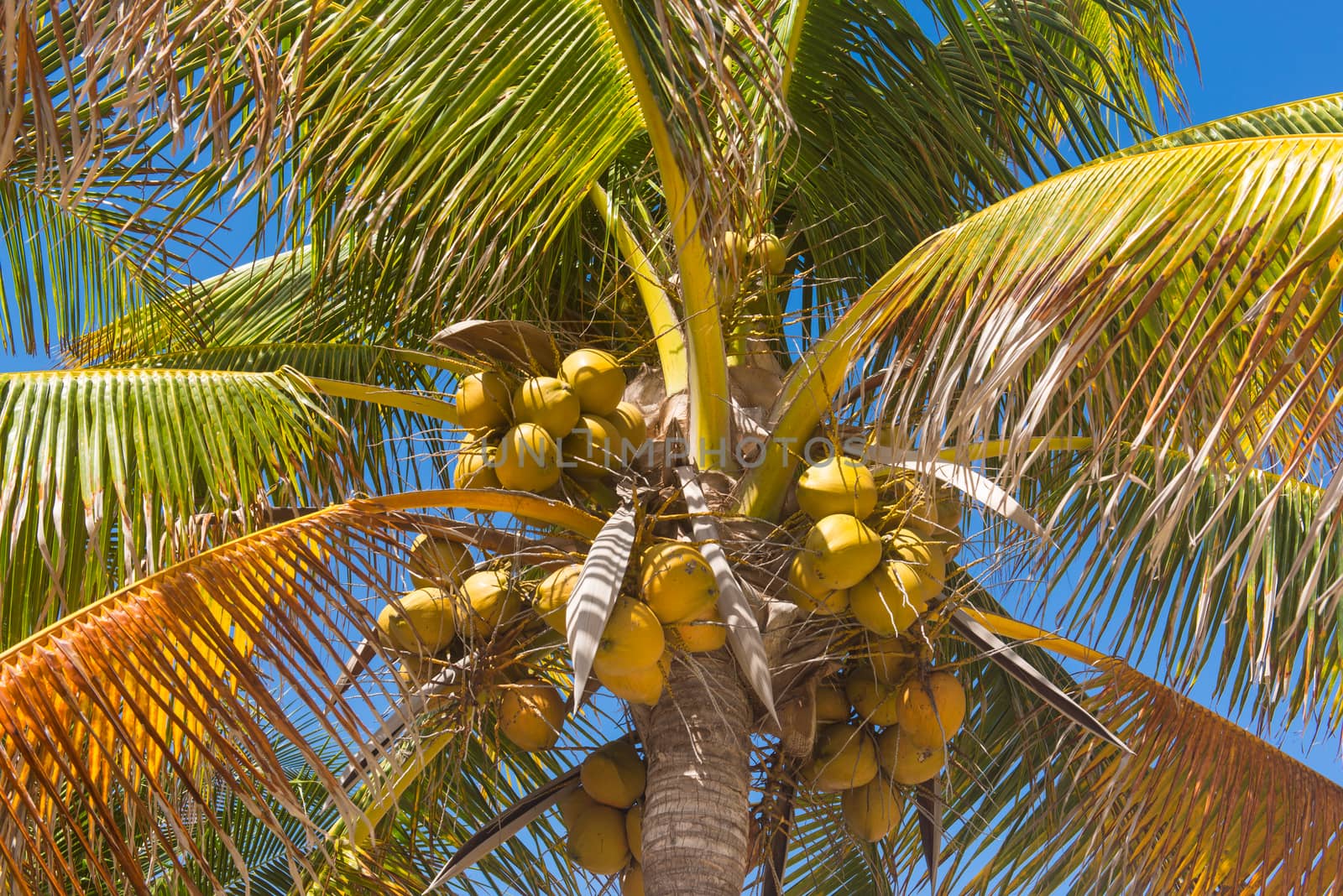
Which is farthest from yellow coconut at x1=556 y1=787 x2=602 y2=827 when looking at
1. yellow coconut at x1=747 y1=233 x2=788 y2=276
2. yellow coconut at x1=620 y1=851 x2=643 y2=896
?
yellow coconut at x1=747 y1=233 x2=788 y2=276

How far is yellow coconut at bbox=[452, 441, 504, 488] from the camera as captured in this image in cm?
314

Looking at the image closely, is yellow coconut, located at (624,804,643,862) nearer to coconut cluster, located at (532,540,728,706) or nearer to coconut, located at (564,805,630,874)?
coconut, located at (564,805,630,874)

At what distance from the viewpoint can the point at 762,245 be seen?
378cm

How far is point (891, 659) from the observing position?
319 cm

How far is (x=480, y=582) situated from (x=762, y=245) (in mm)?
1357

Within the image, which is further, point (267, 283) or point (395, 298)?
point (267, 283)

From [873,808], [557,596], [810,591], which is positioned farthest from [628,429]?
[873,808]

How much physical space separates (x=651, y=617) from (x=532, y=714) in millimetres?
621

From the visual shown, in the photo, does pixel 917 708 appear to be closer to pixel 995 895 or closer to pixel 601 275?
pixel 995 895

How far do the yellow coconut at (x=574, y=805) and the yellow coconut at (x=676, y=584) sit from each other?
760mm

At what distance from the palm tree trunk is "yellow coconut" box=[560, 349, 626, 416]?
65 centimetres

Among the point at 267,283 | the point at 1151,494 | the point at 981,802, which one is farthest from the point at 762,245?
the point at 267,283

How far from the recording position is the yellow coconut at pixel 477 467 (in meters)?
3.14

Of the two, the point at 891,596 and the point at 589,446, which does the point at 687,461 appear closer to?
the point at 589,446
